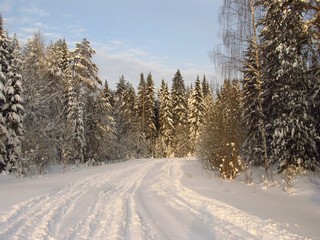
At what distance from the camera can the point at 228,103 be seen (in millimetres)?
19141

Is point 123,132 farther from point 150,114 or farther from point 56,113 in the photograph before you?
point 150,114

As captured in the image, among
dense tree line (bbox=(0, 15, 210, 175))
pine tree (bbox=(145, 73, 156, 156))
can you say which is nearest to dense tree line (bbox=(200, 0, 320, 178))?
dense tree line (bbox=(0, 15, 210, 175))

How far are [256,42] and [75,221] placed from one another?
12.2m

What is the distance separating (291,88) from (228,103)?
332 centimetres

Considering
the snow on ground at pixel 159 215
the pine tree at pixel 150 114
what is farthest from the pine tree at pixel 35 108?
the pine tree at pixel 150 114

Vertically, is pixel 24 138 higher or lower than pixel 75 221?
higher

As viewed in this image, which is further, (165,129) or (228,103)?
(165,129)

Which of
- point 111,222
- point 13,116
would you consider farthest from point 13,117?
point 111,222

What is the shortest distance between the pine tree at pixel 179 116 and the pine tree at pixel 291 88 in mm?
43089

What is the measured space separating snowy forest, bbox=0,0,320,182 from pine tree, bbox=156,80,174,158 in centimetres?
2032

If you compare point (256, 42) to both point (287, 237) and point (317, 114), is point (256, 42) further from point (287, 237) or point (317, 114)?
point (287, 237)

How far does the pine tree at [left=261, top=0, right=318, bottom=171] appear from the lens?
16375 mm

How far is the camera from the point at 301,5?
16141 mm

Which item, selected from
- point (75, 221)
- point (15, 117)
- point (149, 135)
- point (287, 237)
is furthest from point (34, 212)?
point (149, 135)
